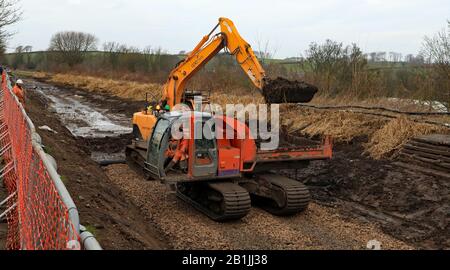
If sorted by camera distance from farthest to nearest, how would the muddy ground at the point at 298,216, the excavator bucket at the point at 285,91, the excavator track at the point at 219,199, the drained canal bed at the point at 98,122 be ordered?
the drained canal bed at the point at 98,122
the excavator bucket at the point at 285,91
the excavator track at the point at 219,199
the muddy ground at the point at 298,216

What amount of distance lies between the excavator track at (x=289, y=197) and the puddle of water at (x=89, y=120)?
424 inches

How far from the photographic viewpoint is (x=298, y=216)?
851cm

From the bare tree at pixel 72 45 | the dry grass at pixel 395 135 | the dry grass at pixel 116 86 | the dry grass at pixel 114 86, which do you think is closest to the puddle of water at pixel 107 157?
the dry grass at pixel 395 135

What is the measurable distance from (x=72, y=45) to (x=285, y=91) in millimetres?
60088

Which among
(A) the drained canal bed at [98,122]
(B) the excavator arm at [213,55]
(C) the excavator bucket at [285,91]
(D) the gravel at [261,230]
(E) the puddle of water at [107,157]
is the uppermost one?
(B) the excavator arm at [213,55]

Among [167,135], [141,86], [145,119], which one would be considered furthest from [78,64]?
[167,135]

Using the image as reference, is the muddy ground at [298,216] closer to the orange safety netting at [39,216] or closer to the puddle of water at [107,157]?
the orange safety netting at [39,216]

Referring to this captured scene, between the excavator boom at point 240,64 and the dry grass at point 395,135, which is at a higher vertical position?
the excavator boom at point 240,64

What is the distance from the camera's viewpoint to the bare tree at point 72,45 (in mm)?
61531

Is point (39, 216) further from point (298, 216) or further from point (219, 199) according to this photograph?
point (298, 216)

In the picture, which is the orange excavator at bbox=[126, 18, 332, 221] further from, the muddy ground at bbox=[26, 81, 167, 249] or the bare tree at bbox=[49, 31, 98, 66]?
the bare tree at bbox=[49, 31, 98, 66]

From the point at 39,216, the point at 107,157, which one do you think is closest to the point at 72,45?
the point at 107,157

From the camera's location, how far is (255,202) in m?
9.33

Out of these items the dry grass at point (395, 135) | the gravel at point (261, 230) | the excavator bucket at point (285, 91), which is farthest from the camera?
the dry grass at point (395, 135)
